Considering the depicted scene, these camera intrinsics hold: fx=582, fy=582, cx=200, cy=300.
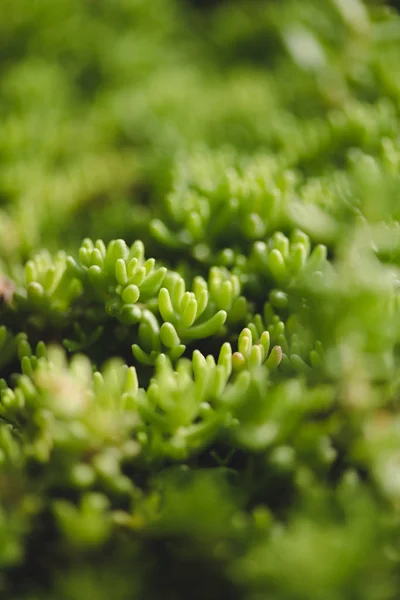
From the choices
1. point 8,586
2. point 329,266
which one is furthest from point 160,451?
point 329,266

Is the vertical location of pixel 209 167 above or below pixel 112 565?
above

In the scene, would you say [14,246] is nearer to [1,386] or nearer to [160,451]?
[1,386]

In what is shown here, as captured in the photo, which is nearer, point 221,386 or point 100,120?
point 221,386

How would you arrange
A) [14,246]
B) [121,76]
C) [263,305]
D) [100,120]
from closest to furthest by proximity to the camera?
1. [263,305]
2. [14,246]
3. [100,120]
4. [121,76]

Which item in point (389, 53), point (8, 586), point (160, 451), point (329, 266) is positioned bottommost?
point (8, 586)

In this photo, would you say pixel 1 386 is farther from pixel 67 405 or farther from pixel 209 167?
pixel 209 167

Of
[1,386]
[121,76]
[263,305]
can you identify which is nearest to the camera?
[1,386]

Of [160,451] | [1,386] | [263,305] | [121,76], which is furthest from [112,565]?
[121,76]
